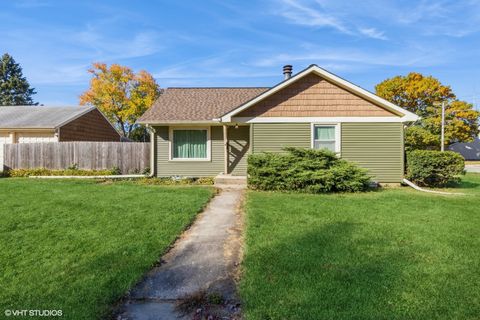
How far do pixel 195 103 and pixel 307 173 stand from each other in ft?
26.2

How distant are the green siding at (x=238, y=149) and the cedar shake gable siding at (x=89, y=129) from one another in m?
12.0

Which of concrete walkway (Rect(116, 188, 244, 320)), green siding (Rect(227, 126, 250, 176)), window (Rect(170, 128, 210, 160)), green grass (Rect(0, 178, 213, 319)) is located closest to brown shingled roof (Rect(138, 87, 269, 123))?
window (Rect(170, 128, 210, 160))

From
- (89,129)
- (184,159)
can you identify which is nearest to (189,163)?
(184,159)

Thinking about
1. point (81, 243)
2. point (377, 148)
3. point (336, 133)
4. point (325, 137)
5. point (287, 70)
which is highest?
point (287, 70)

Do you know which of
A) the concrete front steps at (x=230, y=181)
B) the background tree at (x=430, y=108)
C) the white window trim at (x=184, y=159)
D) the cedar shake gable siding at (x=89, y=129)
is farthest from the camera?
the background tree at (x=430, y=108)

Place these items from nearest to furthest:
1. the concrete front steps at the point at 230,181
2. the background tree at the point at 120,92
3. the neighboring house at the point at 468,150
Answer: the concrete front steps at the point at 230,181, the background tree at the point at 120,92, the neighboring house at the point at 468,150

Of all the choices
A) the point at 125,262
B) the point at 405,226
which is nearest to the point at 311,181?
the point at 405,226

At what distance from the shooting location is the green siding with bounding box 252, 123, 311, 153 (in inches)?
482

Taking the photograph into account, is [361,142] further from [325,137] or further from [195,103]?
[195,103]

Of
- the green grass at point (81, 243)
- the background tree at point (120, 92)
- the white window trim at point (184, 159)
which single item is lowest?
the green grass at point (81, 243)

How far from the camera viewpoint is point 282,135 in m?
12.3

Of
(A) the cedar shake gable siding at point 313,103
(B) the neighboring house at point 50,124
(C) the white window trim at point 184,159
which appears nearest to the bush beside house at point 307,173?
(A) the cedar shake gable siding at point 313,103

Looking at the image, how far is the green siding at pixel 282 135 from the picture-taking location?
40.2 feet

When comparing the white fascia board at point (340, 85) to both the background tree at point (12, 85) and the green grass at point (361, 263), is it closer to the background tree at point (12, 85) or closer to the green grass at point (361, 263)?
the green grass at point (361, 263)
